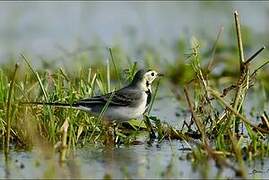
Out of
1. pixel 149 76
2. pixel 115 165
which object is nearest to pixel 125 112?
pixel 149 76

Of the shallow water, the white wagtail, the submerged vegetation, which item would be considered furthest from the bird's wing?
the shallow water

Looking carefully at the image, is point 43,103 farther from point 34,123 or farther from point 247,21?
point 247,21

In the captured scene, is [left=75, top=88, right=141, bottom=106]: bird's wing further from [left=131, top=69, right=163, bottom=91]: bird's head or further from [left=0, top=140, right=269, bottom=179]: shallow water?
[left=0, top=140, right=269, bottom=179]: shallow water

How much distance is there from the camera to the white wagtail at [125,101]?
28.8ft

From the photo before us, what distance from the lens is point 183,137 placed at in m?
8.23

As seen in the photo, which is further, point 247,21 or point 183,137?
point 247,21

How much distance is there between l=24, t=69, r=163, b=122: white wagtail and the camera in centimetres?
877

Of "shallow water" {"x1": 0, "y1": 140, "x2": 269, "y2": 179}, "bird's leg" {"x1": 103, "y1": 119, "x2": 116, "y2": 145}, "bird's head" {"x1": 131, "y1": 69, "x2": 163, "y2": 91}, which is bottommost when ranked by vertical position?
"shallow water" {"x1": 0, "y1": 140, "x2": 269, "y2": 179}

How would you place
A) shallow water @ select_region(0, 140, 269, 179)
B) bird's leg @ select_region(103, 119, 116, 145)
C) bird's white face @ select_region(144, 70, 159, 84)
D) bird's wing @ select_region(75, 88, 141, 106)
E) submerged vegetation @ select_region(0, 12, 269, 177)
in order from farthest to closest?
1. bird's white face @ select_region(144, 70, 159, 84)
2. bird's wing @ select_region(75, 88, 141, 106)
3. bird's leg @ select_region(103, 119, 116, 145)
4. submerged vegetation @ select_region(0, 12, 269, 177)
5. shallow water @ select_region(0, 140, 269, 179)

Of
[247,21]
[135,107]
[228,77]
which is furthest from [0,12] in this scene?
[135,107]

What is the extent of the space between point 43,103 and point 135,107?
1.11 m

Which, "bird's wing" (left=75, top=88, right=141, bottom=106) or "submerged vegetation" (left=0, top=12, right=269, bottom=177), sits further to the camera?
"bird's wing" (left=75, top=88, right=141, bottom=106)

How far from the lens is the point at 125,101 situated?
30.5 ft

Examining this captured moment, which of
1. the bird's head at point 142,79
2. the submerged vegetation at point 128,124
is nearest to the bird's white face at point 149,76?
the bird's head at point 142,79
